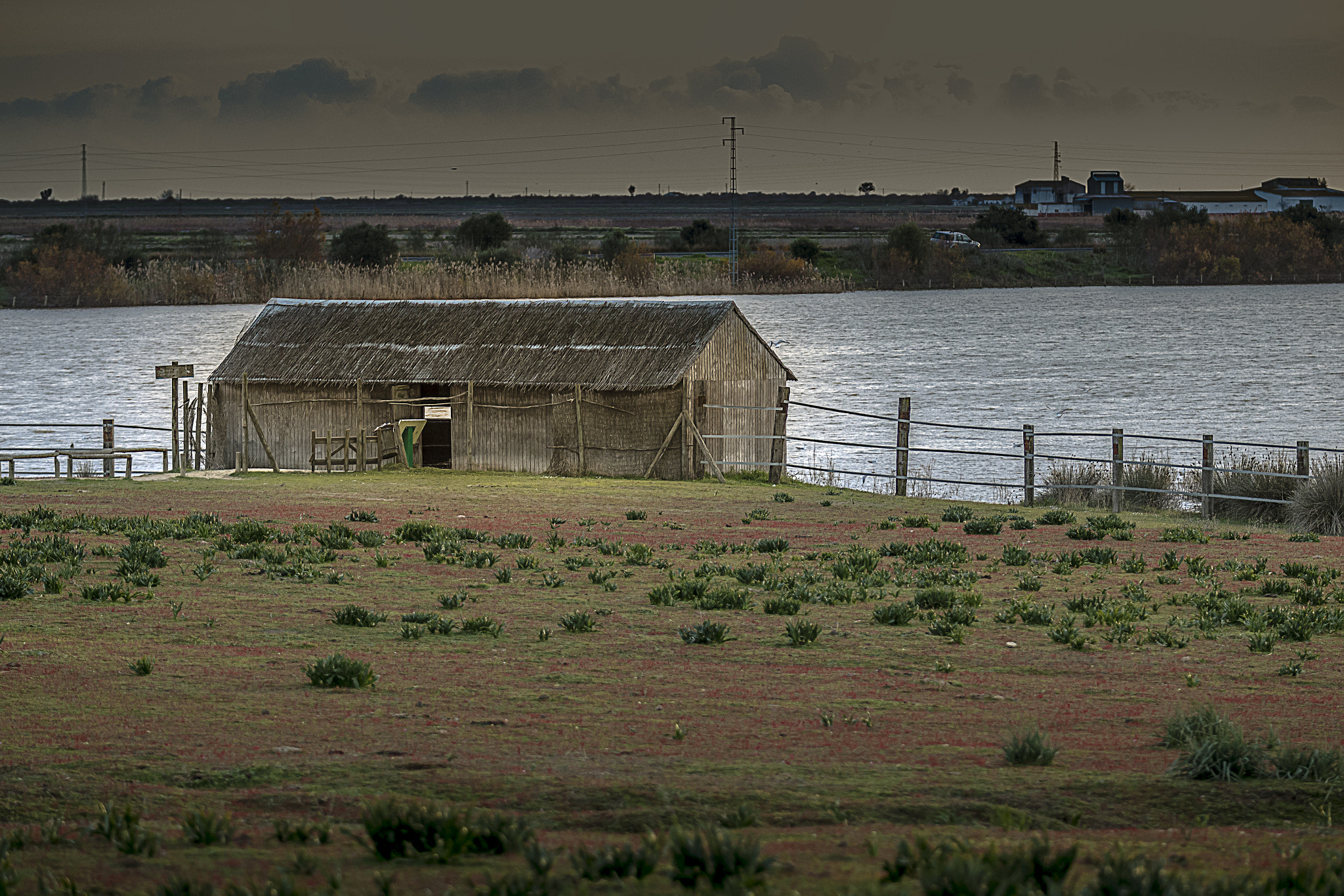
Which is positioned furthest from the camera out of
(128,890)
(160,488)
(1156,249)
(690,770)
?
(1156,249)

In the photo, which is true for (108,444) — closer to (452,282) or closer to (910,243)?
(452,282)

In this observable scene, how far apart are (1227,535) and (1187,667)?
955cm

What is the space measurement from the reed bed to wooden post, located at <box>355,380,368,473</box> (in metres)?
32.6

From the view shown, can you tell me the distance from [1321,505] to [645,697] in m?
17.3

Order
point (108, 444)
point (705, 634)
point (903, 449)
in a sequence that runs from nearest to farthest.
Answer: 1. point (705, 634)
2. point (903, 449)
3. point (108, 444)

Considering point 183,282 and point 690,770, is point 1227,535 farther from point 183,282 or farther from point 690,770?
point 183,282

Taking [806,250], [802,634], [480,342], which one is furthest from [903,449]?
[806,250]

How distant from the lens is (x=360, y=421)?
30219mm

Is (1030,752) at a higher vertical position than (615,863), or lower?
lower

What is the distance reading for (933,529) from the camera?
18.8 metres

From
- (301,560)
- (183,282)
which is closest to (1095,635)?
(301,560)

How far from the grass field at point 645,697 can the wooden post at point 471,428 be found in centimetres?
1303

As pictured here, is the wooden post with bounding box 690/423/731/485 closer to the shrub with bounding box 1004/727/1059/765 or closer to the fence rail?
the fence rail

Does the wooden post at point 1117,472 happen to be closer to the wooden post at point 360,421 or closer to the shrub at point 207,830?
the wooden post at point 360,421
